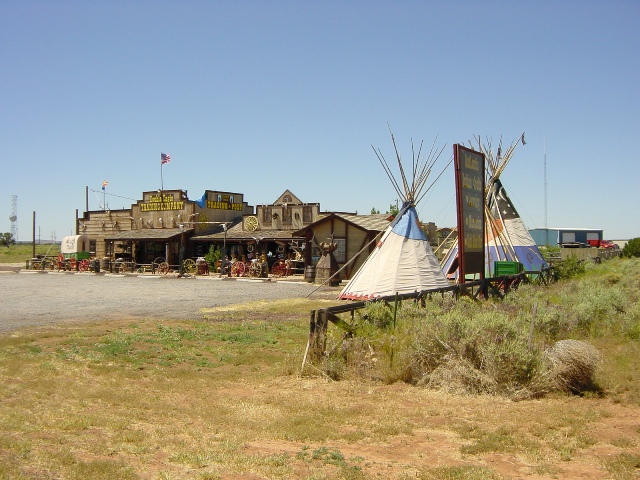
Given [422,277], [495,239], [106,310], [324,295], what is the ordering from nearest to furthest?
[106,310] → [422,277] → [324,295] → [495,239]

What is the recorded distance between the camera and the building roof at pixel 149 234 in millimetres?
35469

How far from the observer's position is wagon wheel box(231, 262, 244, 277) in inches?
1241

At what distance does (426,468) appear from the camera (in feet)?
16.6

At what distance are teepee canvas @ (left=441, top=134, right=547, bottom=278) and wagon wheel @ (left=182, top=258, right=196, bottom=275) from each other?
1557 centimetres

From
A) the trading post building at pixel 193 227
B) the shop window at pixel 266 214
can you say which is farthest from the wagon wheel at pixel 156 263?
the shop window at pixel 266 214

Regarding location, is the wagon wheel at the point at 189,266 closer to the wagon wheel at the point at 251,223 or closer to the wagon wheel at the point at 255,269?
the wagon wheel at the point at 251,223

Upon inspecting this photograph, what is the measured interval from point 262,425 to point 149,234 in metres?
31.8

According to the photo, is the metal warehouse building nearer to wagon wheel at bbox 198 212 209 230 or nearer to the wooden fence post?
wagon wheel at bbox 198 212 209 230

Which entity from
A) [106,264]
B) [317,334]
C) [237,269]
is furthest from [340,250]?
[317,334]

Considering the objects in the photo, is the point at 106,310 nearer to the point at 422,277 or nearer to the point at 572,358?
the point at 422,277

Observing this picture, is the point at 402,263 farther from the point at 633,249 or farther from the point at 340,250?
the point at 633,249

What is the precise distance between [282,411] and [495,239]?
17.7 metres

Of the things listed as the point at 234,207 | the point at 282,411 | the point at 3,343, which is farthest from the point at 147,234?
the point at 282,411

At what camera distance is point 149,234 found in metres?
36.7
